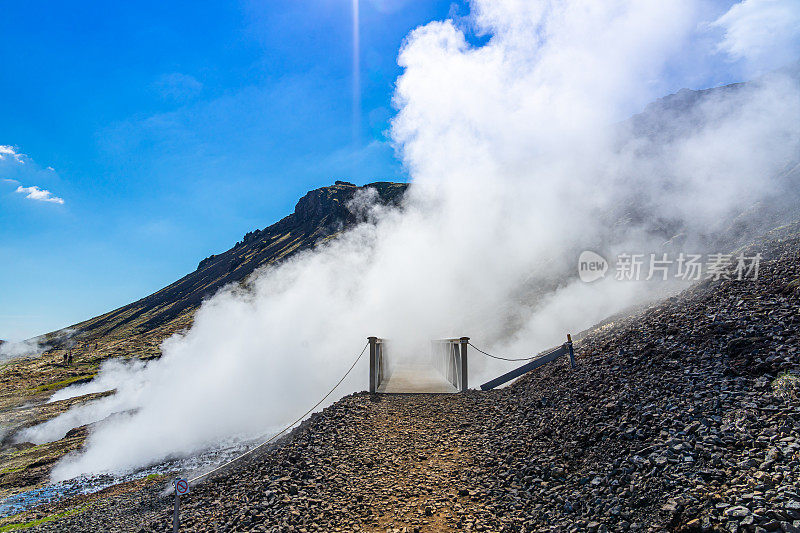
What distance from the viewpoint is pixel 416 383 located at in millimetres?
14336

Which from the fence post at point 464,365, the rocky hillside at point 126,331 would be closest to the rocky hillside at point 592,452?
the fence post at point 464,365

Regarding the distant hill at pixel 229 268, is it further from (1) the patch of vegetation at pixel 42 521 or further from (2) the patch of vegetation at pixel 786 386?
(2) the patch of vegetation at pixel 786 386

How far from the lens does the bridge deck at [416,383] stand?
1269 cm

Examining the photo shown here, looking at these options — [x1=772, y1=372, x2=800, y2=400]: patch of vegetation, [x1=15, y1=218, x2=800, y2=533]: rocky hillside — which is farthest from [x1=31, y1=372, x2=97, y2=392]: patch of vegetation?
[x1=772, y1=372, x2=800, y2=400]: patch of vegetation

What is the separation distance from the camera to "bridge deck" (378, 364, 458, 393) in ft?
41.6

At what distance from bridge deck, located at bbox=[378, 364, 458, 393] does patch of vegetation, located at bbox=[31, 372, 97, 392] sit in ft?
165

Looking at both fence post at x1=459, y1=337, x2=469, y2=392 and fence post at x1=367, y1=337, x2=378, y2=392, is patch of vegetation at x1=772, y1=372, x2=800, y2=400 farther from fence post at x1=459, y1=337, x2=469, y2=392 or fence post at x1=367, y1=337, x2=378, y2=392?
fence post at x1=367, y1=337, x2=378, y2=392

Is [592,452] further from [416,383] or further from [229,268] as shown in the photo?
[229,268]

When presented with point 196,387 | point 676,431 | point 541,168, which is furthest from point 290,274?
point 676,431

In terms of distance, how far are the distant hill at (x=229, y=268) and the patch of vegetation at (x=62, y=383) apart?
98.4 ft

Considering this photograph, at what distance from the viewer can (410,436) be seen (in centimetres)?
852

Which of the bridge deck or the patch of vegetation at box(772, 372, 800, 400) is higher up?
the patch of vegetation at box(772, 372, 800, 400)

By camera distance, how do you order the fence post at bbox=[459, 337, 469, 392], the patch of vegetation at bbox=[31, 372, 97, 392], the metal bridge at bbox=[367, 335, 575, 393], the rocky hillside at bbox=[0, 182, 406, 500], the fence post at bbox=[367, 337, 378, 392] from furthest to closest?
the patch of vegetation at bbox=[31, 372, 97, 392]
the rocky hillside at bbox=[0, 182, 406, 500]
the fence post at bbox=[459, 337, 469, 392]
the fence post at bbox=[367, 337, 378, 392]
the metal bridge at bbox=[367, 335, 575, 393]

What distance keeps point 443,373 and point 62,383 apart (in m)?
54.2
